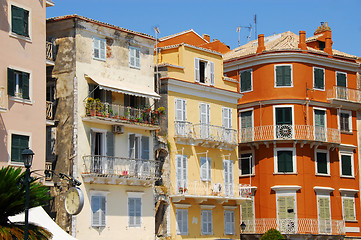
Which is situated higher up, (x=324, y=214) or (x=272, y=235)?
(x=324, y=214)

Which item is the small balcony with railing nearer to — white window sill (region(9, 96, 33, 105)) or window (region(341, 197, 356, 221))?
window (region(341, 197, 356, 221))

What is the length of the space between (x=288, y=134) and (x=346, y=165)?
5.72m

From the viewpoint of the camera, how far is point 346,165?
56750 mm

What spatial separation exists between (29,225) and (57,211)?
12.1 meters

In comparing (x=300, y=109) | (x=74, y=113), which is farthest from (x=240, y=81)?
(x=74, y=113)

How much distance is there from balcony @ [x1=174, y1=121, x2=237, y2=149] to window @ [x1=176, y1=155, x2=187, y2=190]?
1.09 meters

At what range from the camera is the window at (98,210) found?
4169 cm

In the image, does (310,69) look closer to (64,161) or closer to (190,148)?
(190,148)

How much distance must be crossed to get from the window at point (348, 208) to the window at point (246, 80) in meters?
10.5

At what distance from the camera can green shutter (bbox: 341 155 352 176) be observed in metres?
56.6

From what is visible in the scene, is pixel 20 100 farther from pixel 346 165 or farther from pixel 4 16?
pixel 346 165

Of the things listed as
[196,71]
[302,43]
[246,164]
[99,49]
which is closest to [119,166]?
[99,49]

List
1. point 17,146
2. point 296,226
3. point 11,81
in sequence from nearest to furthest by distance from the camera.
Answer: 1. point 11,81
2. point 17,146
3. point 296,226

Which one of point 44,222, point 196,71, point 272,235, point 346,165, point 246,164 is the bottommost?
point 272,235
